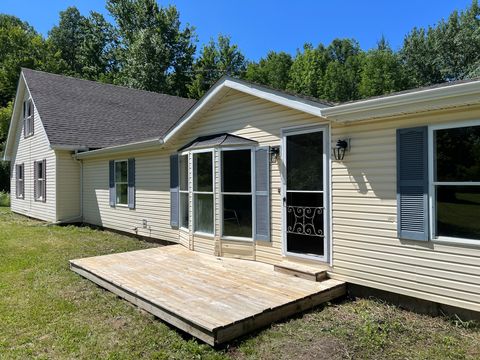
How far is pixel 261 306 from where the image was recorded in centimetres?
412

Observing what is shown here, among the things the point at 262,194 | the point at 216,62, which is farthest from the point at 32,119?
the point at 216,62

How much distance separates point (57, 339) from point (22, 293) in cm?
192

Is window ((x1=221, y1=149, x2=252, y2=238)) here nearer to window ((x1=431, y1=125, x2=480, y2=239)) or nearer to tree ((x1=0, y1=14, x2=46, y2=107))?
window ((x1=431, y1=125, x2=480, y2=239))

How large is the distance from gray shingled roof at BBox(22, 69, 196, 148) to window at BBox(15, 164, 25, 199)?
12.5 ft

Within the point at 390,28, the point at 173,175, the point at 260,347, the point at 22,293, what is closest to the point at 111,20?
the point at 390,28

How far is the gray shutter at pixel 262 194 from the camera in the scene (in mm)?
6145

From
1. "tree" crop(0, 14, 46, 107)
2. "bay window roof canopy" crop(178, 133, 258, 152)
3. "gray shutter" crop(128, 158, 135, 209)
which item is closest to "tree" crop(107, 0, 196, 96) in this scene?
"tree" crop(0, 14, 46, 107)

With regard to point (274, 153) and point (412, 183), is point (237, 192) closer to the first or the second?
point (274, 153)

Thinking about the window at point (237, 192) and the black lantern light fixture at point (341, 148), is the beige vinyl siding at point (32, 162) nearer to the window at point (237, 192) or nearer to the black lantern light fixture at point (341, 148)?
the window at point (237, 192)

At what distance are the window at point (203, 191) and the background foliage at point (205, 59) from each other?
20827 mm

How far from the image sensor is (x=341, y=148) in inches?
199

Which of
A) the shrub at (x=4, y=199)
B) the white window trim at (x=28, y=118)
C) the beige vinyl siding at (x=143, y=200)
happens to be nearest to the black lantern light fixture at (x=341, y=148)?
the beige vinyl siding at (x=143, y=200)

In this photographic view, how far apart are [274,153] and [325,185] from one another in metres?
1.15

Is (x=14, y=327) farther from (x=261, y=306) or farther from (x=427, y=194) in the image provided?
(x=427, y=194)
